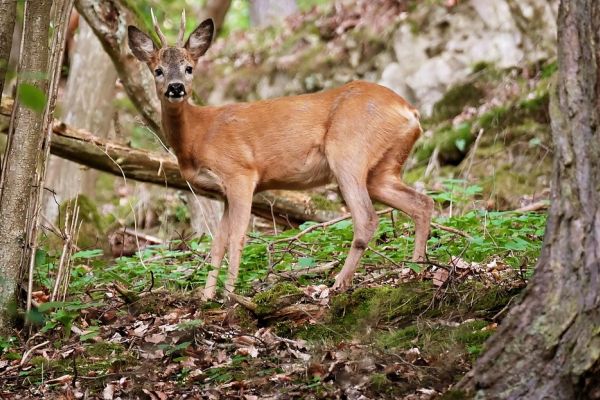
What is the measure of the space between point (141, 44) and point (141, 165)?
1.95m

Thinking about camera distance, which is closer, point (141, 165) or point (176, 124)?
point (176, 124)

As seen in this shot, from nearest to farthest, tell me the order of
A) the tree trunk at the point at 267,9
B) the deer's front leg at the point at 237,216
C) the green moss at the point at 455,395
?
the green moss at the point at 455,395, the deer's front leg at the point at 237,216, the tree trunk at the point at 267,9

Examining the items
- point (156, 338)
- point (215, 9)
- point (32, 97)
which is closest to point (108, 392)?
point (156, 338)

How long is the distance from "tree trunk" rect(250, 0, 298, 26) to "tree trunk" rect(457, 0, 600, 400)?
1628cm

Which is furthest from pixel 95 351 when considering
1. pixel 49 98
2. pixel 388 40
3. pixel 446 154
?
pixel 388 40

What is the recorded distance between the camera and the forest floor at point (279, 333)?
4426 millimetres

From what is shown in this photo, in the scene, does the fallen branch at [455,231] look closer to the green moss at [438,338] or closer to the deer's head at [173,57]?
the green moss at [438,338]

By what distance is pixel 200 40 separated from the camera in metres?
7.45

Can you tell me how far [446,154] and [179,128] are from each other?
5275 millimetres

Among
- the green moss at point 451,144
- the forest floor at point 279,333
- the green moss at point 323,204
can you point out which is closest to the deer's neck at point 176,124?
the forest floor at point 279,333

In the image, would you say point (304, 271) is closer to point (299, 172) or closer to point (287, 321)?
point (299, 172)

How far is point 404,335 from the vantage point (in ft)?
15.9

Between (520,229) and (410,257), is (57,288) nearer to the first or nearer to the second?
(410,257)

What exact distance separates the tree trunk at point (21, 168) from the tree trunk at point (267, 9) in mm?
14230
